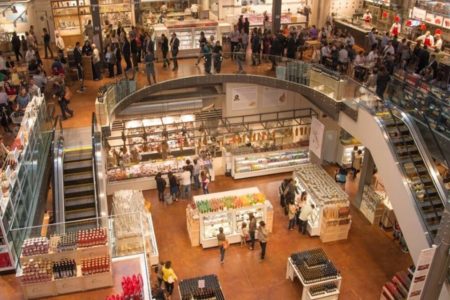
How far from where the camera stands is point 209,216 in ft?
44.7

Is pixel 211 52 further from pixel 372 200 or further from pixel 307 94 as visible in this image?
pixel 372 200

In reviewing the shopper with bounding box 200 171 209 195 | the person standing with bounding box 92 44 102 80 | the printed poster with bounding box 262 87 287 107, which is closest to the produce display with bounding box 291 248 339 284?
the shopper with bounding box 200 171 209 195

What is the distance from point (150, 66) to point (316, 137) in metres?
6.48

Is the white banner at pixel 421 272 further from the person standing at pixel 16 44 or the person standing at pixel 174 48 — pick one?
the person standing at pixel 16 44

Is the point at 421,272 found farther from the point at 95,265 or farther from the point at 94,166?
the point at 94,166

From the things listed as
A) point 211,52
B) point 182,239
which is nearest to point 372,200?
point 182,239

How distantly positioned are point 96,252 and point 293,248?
7023 millimetres

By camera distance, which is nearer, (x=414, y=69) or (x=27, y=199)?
(x=27, y=199)

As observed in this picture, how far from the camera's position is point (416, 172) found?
11641 mm

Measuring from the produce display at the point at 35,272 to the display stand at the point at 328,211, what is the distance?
8.34m

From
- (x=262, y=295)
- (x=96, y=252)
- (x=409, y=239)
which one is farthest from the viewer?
(x=262, y=295)

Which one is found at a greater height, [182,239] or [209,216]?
[209,216]

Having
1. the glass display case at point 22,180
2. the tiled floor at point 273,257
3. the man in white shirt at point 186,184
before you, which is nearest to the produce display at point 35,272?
the glass display case at point 22,180

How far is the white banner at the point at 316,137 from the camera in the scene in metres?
16.8
